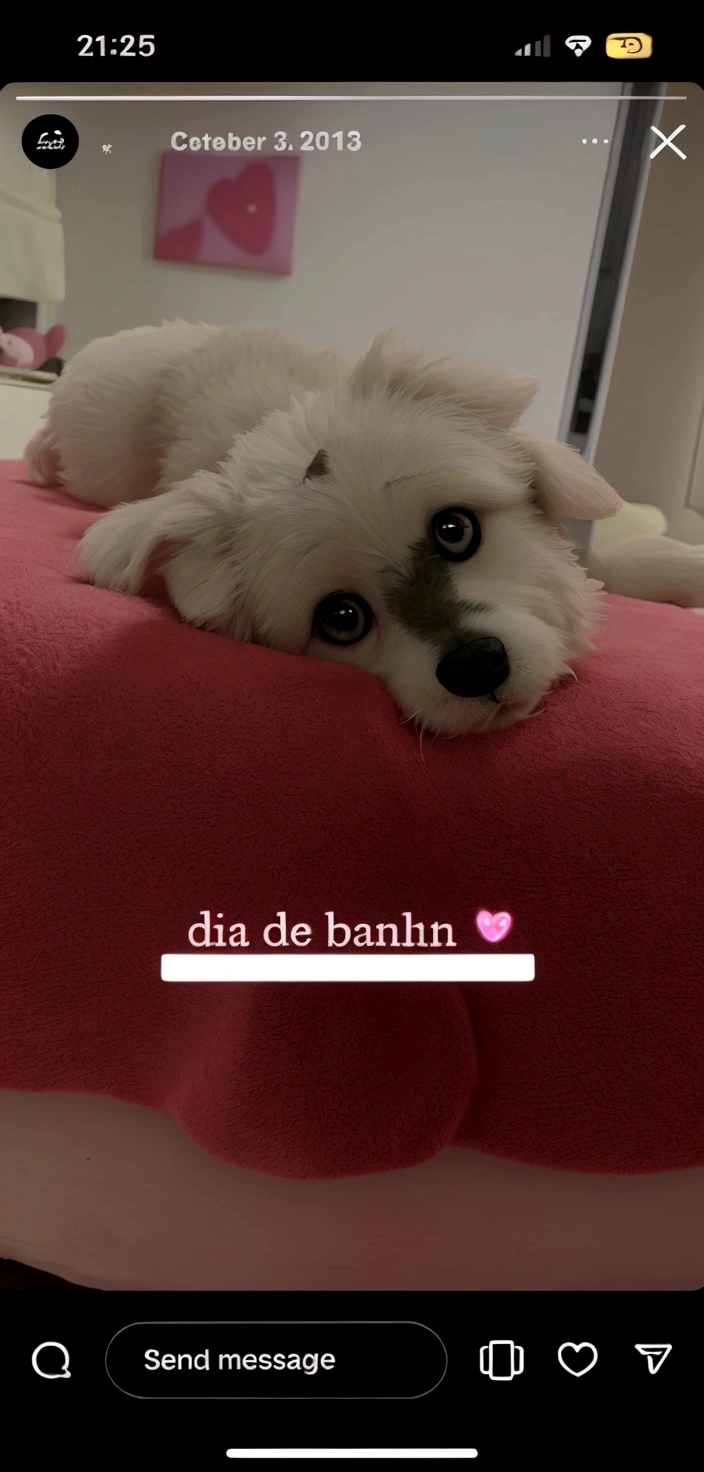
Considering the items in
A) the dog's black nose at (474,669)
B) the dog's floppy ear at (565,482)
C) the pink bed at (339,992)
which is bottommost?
the pink bed at (339,992)

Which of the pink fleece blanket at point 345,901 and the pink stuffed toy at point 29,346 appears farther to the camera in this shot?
the pink stuffed toy at point 29,346

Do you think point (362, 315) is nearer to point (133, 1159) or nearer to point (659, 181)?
point (659, 181)

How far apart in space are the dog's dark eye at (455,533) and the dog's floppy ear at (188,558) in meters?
0.16

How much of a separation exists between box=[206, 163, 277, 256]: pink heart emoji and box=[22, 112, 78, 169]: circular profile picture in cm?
10

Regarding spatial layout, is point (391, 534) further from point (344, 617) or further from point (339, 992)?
point (339, 992)

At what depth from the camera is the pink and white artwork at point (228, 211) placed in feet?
2.32

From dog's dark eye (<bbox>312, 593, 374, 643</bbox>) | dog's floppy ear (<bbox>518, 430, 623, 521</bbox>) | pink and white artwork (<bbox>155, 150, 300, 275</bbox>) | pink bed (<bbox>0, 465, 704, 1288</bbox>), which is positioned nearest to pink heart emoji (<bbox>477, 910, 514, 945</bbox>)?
pink bed (<bbox>0, 465, 704, 1288</bbox>)

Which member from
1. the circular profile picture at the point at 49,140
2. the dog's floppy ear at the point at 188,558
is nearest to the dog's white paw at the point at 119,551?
the dog's floppy ear at the point at 188,558

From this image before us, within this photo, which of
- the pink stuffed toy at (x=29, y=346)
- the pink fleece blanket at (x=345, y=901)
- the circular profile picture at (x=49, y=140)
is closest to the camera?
the pink fleece blanket at (x=345, y=901)
